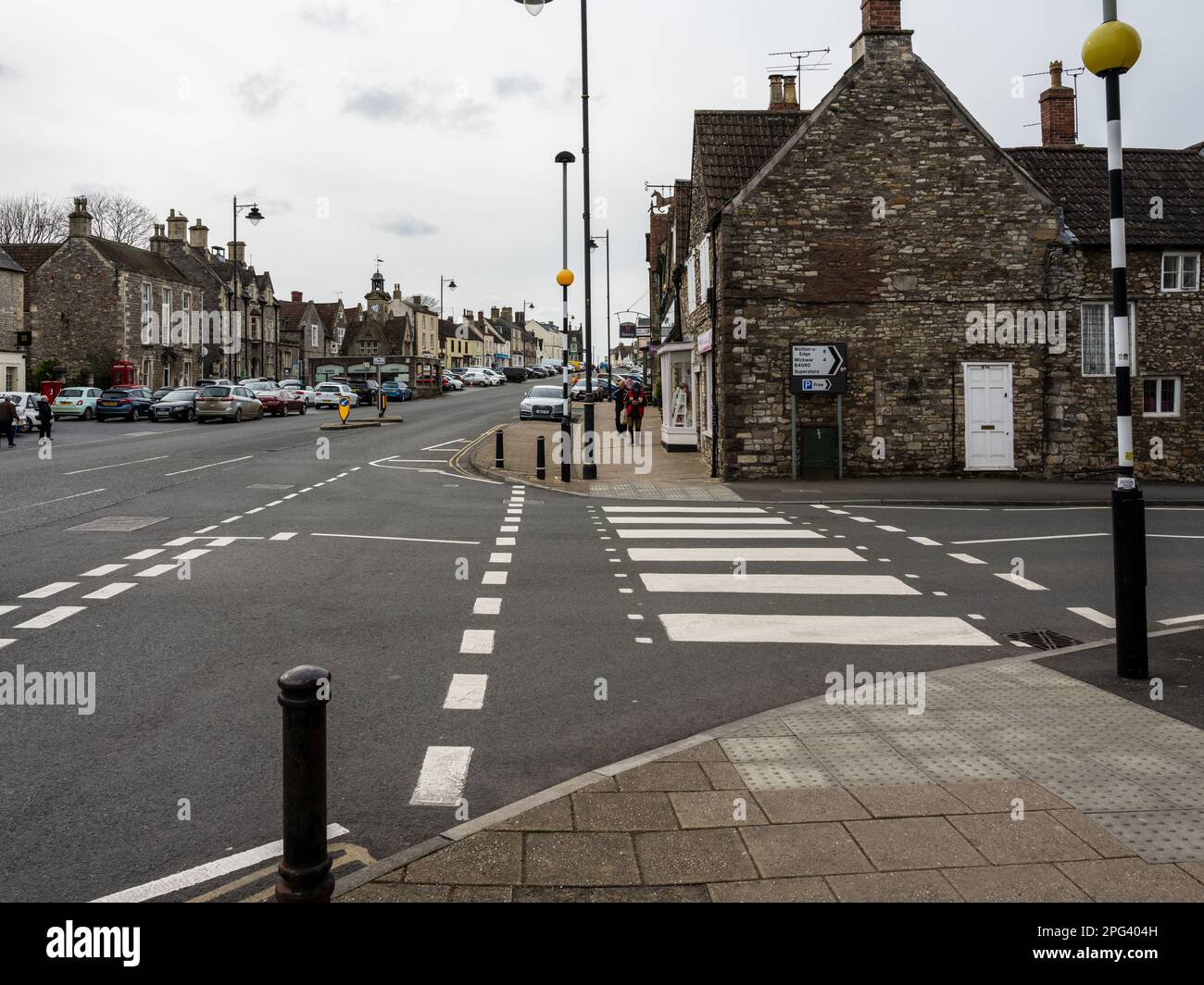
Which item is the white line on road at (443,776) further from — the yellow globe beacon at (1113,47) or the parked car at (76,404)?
the parked car at (76,404)

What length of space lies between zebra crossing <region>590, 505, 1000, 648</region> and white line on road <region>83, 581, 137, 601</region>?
5.10 meters

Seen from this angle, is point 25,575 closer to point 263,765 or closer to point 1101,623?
point 263,765

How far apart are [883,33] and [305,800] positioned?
23214 millimetres

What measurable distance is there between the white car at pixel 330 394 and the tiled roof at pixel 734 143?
33604 mm

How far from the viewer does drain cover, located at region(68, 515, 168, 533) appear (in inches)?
547

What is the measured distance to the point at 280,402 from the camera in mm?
49719

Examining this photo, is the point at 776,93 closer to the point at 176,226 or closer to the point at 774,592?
the point at 774,592

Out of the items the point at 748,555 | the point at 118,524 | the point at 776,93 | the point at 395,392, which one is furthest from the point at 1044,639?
the point at 395,392

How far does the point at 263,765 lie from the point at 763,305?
738 inches

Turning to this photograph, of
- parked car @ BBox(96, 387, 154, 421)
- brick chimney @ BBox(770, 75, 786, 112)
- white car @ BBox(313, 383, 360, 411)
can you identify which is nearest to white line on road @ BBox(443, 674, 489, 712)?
brick chimney @ BBox(770, 75, 786, 112)

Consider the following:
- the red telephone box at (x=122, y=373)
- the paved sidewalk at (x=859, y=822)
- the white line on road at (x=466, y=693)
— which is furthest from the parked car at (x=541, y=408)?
the paved sidewalk at (x=859, y=822)

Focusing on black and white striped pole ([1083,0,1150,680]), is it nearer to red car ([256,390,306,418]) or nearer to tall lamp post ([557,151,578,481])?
tall lamp post ([557,151,578,481])

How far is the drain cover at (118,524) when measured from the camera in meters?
13.9
